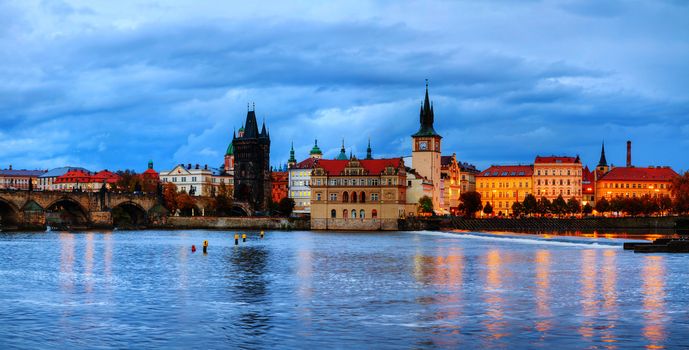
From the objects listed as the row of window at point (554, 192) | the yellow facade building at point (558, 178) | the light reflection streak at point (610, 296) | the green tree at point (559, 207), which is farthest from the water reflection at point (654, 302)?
the row of window at point (554, 192)

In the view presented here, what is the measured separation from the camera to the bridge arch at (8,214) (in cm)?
11925

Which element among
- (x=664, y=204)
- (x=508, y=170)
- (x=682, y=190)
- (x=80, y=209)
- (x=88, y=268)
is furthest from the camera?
(x=508, y=170)

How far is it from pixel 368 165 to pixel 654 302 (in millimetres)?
107329

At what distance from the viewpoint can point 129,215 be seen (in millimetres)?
149375

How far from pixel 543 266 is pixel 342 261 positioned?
Answer: 42.7ft

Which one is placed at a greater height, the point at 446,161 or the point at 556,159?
the point at 446,161

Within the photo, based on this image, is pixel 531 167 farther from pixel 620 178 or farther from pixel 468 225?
pixel 468 225

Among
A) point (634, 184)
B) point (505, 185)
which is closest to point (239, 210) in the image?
point (505, 185)

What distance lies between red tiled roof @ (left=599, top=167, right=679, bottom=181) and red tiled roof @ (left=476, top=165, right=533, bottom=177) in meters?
16.2

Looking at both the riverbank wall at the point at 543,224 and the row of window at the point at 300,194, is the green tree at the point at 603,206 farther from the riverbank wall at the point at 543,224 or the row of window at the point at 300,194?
the row of window at the point at 300,194

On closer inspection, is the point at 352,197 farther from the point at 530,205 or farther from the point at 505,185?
the point at 505,185

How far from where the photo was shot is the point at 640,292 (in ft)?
123

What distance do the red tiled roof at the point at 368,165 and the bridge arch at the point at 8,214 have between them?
4626 cm

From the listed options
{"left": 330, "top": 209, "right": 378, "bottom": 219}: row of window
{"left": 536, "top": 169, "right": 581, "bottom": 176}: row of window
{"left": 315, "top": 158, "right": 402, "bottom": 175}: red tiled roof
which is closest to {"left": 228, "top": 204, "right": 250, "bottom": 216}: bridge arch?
{"left": 315, "top": 158, "right": 402, "bottom": 175}: red tiled roof
